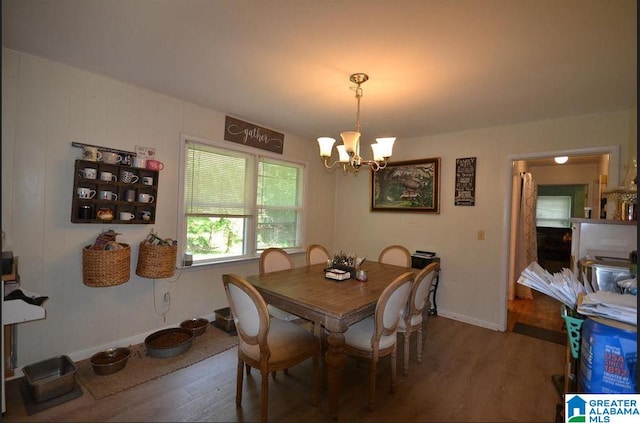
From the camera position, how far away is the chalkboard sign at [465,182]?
362cm

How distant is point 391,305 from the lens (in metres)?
1.99

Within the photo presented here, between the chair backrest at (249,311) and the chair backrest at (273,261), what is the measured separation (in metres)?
0.95

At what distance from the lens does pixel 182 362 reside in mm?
2492

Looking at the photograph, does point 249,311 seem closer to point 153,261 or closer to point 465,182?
point 153,261

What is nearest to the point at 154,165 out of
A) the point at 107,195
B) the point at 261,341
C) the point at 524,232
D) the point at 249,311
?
the point at 107,195

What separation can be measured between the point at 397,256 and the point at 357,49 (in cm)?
215

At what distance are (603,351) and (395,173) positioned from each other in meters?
3.51

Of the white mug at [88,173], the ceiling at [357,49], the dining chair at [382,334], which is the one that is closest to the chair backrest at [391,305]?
the dining chair at [382,334]

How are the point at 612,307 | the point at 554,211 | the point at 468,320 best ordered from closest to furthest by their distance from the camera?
1. the point at 612,307
2. the point at 468,320
3. the point at 554,211

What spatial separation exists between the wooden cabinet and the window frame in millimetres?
290

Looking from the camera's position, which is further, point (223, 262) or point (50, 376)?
point (223, 262)

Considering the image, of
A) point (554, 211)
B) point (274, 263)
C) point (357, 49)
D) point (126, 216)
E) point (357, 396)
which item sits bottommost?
point (357, 396)

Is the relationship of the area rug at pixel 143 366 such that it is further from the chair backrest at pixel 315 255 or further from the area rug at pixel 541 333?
the area rug at pixel 541 333

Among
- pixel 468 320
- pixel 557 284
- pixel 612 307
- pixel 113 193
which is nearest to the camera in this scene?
pixel 612 307
